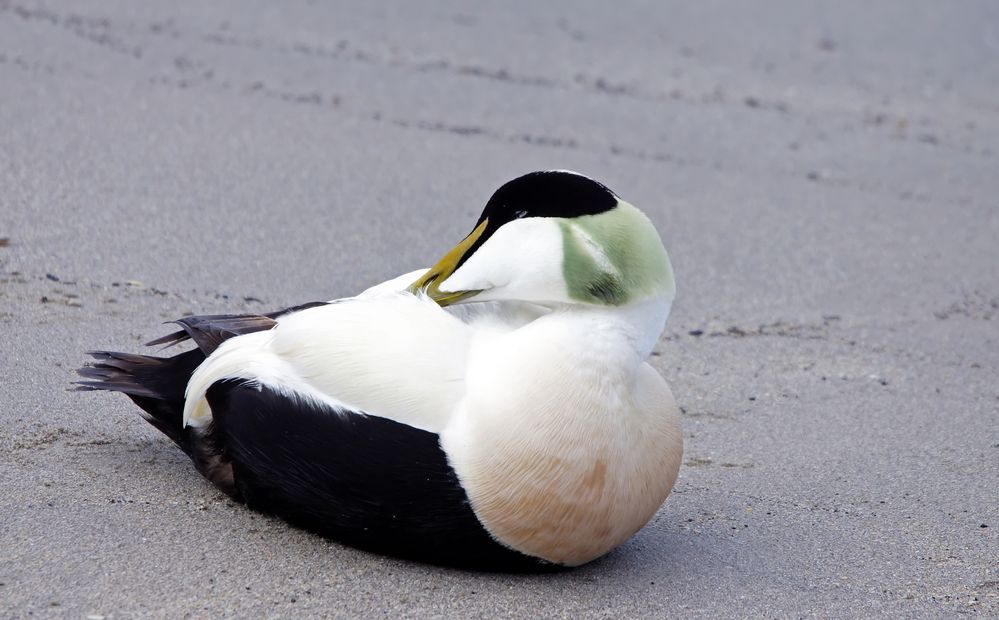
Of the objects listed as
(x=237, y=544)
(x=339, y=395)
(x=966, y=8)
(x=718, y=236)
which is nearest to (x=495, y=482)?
(x=339, y=395)

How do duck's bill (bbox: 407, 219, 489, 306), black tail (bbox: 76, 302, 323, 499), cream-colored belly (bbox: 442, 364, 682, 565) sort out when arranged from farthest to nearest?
1. black tail (bbox: 76, 302, 323, 499)
2. duck's bill (bbox: 407, 219, 489, 306)
3. cream-colored belly (bbox: 442, 364, 682, 565)

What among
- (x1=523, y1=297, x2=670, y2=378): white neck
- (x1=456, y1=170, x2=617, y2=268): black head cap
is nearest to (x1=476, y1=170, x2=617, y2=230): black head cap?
(x1=456, y1=170, x2=617, y2=268): black head cap

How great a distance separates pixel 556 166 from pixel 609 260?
10.7ft

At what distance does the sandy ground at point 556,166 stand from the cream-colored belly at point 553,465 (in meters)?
0.17

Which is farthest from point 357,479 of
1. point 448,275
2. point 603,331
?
point 603,331

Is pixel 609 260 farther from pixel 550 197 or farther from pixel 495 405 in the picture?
pixel 495 405

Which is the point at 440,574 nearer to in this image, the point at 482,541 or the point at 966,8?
the point at 482,541

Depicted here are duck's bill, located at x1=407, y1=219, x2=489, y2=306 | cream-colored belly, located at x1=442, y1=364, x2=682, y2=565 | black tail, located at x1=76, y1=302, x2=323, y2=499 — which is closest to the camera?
→ cream-colored belly, located at x1=442, y1=364, x2=682, y2=565

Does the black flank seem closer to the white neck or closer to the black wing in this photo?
the black wing

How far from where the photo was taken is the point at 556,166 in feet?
19.6

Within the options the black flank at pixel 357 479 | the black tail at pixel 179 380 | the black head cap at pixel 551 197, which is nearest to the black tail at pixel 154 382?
the black tail at pixel 179 380

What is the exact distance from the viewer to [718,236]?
5.67 metres

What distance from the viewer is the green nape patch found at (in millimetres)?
2754

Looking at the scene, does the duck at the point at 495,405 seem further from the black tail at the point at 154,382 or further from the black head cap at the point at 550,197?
the black tail at the point at 154,382
